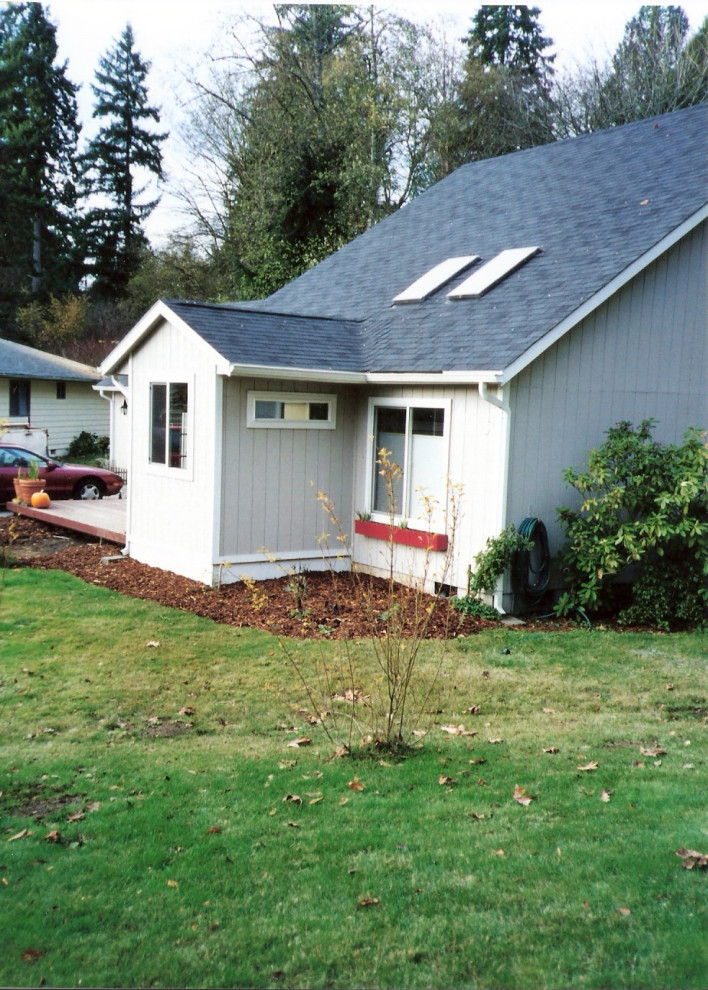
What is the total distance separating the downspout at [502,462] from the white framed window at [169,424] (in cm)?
389

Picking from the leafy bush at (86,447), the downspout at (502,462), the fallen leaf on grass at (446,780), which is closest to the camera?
the fallen leaf on grass at (446,780)

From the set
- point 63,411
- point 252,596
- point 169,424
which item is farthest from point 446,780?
point 63,411

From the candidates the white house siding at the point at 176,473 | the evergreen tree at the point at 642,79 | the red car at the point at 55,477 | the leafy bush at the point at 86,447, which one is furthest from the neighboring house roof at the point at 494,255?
the leafy bush at the point at 86,447

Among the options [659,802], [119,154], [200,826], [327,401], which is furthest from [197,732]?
[119,154]

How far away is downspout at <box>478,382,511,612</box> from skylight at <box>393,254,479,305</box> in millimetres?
3257

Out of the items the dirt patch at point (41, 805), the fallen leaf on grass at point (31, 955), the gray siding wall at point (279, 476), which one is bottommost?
the dirt patch at point (41, 805)

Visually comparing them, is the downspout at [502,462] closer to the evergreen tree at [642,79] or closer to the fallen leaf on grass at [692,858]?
the fallen leaf on grass at [692,858]

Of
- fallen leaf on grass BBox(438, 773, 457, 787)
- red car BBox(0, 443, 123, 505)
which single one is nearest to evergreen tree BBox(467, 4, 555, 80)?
red car BBox(0, 443, 123, 505)

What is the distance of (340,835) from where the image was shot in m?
4.26

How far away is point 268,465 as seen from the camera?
10.8 metres

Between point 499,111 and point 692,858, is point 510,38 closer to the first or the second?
point 499,111

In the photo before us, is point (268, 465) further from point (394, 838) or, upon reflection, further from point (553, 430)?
point (394, 838)

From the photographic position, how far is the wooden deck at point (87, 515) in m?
13.3

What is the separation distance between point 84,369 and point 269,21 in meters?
13.4
